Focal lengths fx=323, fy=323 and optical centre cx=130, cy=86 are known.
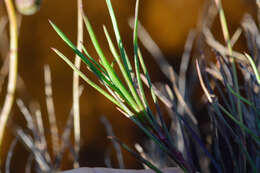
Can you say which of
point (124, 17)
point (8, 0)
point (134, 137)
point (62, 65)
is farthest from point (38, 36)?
point (8, 0)

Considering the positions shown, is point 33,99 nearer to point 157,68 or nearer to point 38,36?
point 38,36

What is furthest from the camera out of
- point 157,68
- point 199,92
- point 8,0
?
point 157,68

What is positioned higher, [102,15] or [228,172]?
[102,15]

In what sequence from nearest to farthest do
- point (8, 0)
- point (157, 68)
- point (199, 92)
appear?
point (8, 0)
point (199, 92)
point (157, 68)

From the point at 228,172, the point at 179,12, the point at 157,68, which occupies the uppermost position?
the point at 179,12

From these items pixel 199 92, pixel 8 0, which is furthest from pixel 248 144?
pixel 199 92

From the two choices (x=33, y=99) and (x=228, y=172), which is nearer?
(x=228, y=172)
